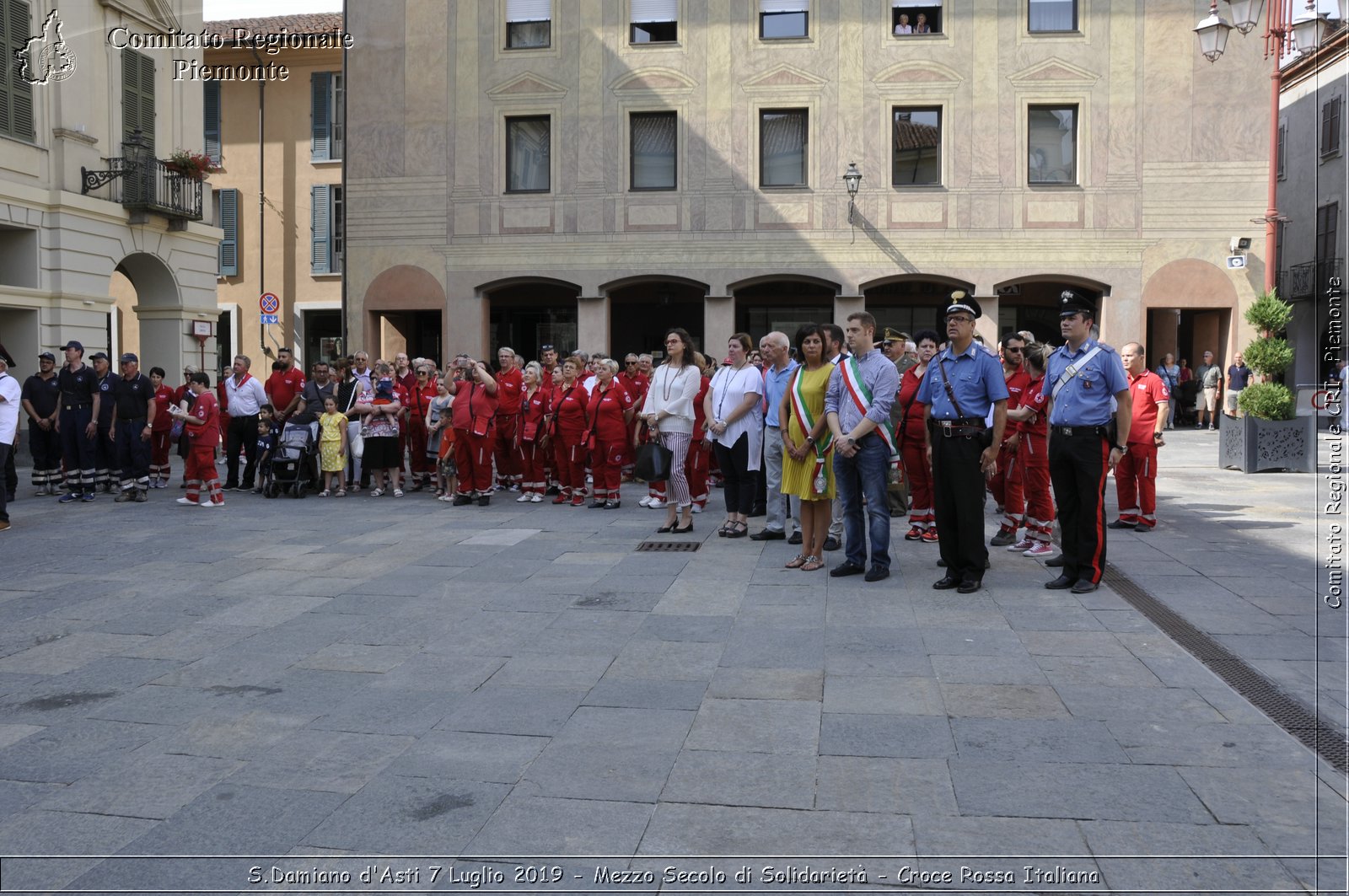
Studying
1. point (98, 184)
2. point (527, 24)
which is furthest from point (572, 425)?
point (527, 24)

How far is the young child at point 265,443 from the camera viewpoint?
1553 centimetres

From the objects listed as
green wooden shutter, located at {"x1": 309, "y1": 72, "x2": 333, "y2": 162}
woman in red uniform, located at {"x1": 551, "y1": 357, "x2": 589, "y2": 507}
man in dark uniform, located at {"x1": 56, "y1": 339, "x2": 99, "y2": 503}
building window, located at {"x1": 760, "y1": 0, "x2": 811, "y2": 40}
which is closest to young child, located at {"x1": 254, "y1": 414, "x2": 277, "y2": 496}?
man in dark uniform, located at {"x1": 56, "y1": 339, "x2": 99, "y2": 503}

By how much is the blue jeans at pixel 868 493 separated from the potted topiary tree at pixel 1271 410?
10.2 m

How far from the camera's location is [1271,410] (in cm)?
1658

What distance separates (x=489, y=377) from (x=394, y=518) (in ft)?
6.78

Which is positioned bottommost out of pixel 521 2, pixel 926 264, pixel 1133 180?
pixel 926 264

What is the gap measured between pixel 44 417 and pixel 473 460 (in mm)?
6063

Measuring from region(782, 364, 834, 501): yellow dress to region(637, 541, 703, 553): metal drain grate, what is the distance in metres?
1.53

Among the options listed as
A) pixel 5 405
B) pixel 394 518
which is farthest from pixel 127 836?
pixel 5 405

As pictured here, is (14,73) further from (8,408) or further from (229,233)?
(229,233)

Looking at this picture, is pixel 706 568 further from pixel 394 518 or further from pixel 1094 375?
pixel 394 518

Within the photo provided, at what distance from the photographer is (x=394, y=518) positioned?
1294 cm

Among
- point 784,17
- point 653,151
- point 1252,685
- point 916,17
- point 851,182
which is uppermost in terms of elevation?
point 784,17

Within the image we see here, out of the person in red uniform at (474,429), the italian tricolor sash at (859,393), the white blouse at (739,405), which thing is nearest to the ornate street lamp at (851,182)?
the person in red uniform at (474,429)
